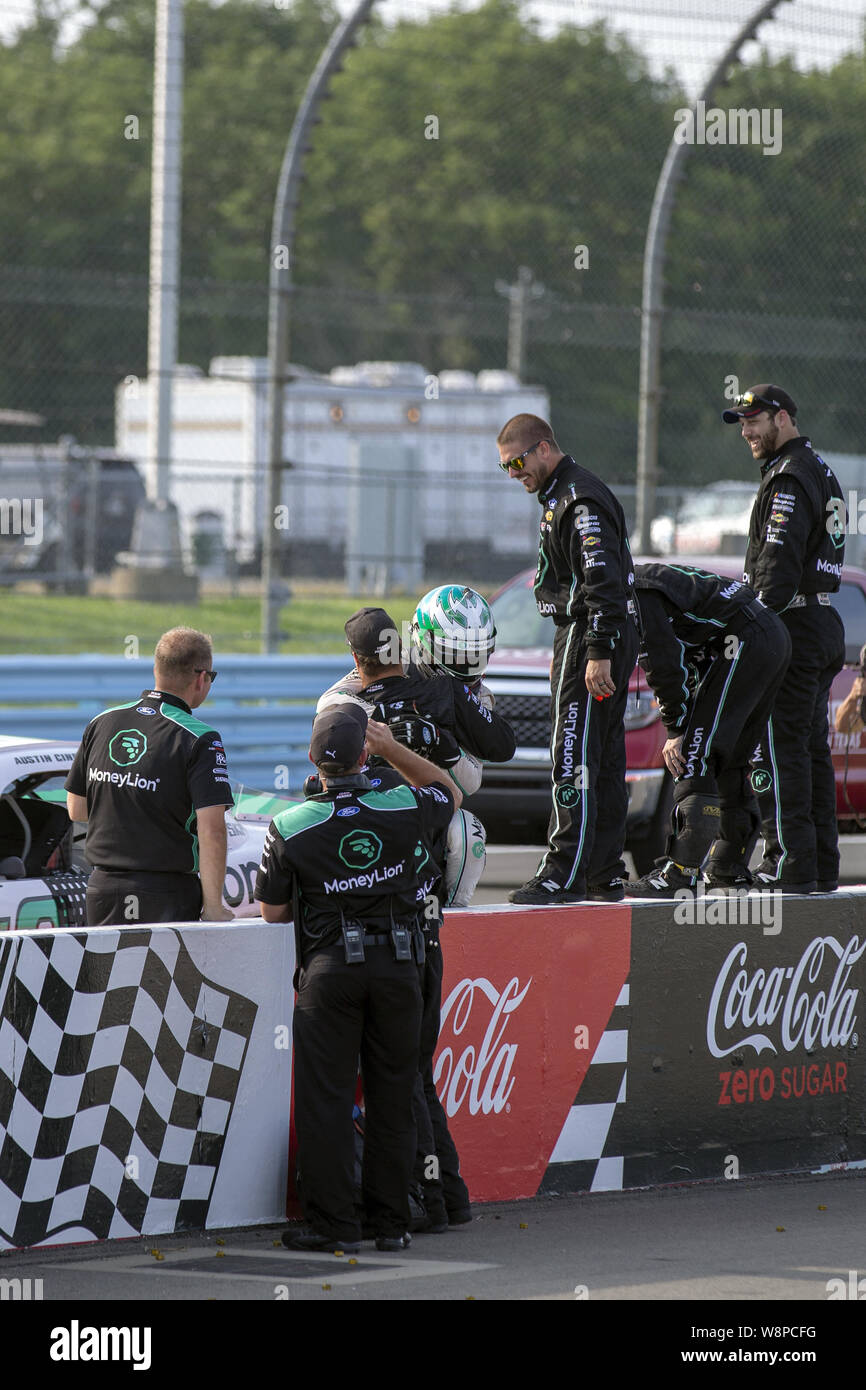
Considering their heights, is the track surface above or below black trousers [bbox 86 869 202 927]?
below

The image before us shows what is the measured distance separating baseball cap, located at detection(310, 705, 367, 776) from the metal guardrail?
7.91 meters

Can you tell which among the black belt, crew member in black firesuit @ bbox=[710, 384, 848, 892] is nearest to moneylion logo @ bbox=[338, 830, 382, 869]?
crew member in black firesuit @ bbox=[710, 384, 848, 892]

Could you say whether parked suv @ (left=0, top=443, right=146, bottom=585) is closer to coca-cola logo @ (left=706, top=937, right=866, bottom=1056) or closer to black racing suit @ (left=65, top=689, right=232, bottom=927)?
black racing suit @ (left=65, top=689, right=232, bottom=927)

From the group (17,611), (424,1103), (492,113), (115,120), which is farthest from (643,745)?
(115,120)

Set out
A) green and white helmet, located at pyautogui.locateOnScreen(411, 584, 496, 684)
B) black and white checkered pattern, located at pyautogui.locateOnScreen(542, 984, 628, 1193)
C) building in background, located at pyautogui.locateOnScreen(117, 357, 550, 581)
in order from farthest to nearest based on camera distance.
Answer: building in background, located at pyautogui.locateOnScreen(117, 357, 550, 581)
black and white checkered pattern, located at pyautogui.locateOnScreen(542, 984, 628, 1193)
green and white helmet, located at pyautogui.locateOnScreen(411, 584, 496, 684)

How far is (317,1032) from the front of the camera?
225 inches

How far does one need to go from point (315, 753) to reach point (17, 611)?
12.2m

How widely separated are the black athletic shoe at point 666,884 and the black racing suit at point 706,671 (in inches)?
2.2

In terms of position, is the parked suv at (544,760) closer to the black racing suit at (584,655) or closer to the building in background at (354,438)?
the black racing suit at (584,655)

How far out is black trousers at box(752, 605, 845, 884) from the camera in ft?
24.2

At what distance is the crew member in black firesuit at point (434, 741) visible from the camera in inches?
234

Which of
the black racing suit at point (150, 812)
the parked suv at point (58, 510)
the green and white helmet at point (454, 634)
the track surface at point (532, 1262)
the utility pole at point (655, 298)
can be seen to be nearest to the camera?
the track surface at point (532, 1262)

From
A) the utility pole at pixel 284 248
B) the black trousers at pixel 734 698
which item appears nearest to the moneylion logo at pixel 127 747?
the black trousers at pixel 734 698

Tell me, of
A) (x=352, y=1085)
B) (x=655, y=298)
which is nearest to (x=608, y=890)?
(x=352, y=1085)
